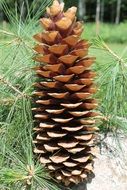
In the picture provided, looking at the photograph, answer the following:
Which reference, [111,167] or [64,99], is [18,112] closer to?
[64,99]

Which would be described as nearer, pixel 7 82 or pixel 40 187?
pixel 40 187

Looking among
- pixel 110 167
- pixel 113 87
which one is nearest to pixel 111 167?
pixel 110 167

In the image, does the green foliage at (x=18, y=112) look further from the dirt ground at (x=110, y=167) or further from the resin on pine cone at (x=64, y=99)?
the dirt ground at (x=110, y=167)

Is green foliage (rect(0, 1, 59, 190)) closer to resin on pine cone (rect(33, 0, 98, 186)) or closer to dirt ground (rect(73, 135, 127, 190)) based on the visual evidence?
resin on pine cone (rect(33, 0, 98, 186))

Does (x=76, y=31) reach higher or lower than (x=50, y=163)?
higher

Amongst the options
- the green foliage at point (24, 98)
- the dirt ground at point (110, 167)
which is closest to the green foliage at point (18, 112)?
the green foliage at point (24, 98)

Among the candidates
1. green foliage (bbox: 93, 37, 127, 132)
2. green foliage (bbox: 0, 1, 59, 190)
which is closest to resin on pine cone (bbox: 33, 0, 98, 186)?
green foliage (bbox: 0, 1, 59, 190)

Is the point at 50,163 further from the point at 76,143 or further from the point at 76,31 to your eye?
the point at 76,31

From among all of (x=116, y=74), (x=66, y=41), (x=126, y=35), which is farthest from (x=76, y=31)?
(x=126, y=35)
